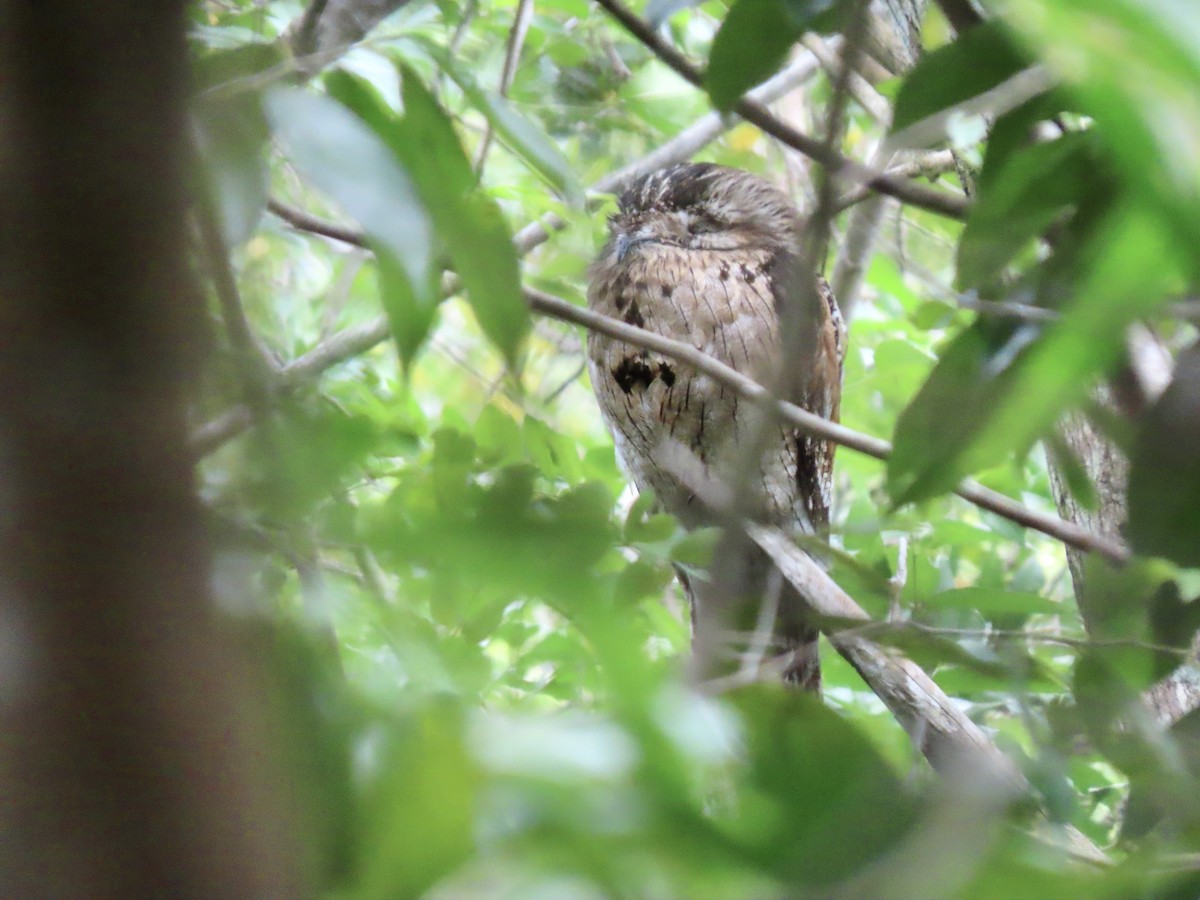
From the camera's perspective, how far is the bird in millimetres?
1912

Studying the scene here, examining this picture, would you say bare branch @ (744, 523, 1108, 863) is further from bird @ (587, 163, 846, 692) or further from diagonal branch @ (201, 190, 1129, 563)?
bird @ (587, 163, 846, 692)

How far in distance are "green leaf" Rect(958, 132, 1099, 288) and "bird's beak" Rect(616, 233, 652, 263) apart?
1.44 meters

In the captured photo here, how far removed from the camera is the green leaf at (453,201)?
54 centimetres

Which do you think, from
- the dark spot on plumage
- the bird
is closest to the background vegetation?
the bird

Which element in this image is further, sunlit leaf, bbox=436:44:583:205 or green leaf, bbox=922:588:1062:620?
green leaf, bbox=922:588:1062:620

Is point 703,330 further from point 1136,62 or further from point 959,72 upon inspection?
point 1136,62

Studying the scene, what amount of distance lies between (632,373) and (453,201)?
57.6 inches

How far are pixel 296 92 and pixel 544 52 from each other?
1.66m

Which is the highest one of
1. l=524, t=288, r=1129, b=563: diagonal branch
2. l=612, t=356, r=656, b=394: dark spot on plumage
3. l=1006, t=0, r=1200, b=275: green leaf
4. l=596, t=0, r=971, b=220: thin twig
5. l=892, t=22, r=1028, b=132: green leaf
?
l=1006, t=0, r=1200, b=275: green leaf

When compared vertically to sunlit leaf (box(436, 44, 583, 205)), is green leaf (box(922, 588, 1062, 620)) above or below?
below

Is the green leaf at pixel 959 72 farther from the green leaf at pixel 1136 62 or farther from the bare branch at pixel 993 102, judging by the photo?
the green leaf at pixel 1136 62

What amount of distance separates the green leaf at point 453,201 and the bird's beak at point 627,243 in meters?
1.47

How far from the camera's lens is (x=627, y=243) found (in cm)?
205

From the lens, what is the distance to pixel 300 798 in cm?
33
